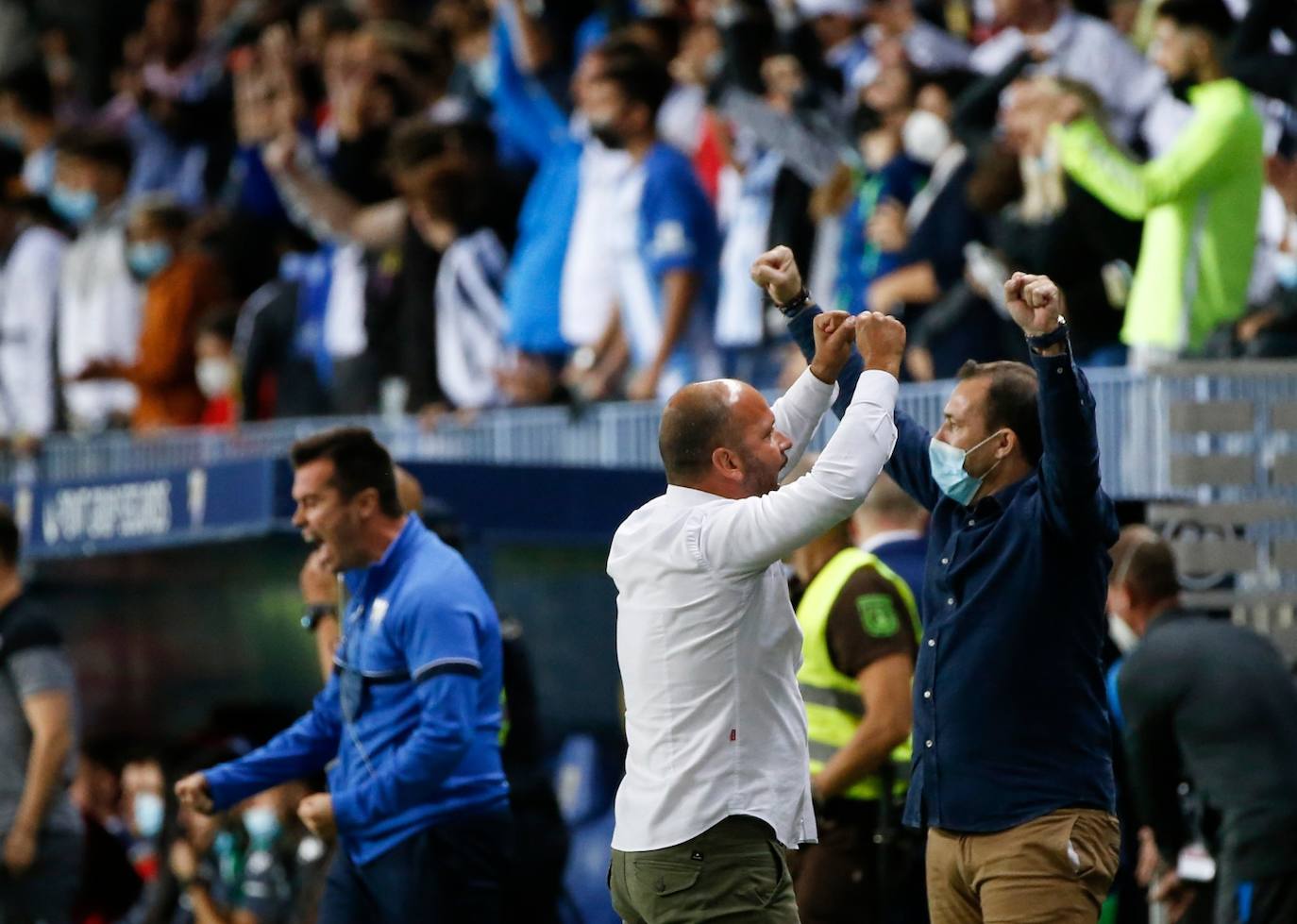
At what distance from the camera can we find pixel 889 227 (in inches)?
396

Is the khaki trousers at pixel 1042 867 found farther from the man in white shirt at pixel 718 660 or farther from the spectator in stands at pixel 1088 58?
the spectator in stands at pixel 1088 58

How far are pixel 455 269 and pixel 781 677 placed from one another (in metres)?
6.98

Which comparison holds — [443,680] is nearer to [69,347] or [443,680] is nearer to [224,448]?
[224,448]

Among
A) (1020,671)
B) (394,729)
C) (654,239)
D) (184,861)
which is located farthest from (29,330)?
(1020,671)

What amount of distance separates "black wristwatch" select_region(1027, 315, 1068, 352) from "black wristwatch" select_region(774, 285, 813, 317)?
77 cm

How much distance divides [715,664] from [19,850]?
4.19 m

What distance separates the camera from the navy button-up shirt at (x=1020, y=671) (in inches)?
203

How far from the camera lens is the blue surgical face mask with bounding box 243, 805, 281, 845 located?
10.5 metres

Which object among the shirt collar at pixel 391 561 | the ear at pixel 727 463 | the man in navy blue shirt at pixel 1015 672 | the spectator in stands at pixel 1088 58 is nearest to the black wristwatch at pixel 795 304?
the man in navy blue shirt at pixel 1015 672

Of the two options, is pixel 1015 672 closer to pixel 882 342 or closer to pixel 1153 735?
pixel 882 342

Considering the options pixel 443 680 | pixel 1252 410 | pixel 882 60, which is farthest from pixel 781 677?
pixel 882 60

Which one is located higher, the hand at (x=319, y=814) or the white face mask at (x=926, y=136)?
the white face mask at (x=926, y=136)

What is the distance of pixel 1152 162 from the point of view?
8.88 metres

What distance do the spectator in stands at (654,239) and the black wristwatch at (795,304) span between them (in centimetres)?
495
